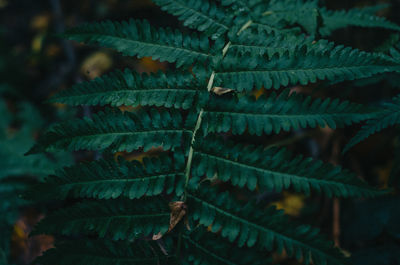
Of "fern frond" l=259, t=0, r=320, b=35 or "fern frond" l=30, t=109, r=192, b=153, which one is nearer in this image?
"fern frond" l=30, t=109, r=192, b=153

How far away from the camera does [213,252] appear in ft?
4.26

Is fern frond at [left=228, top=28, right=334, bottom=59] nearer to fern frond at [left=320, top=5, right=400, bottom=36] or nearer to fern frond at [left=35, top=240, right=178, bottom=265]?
fern frond at [left=320, top=5, right=400, bottom=36]

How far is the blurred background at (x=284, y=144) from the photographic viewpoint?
6.32 feet

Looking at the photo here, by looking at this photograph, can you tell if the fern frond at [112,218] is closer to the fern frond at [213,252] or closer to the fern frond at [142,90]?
the fern frond at [213,252]

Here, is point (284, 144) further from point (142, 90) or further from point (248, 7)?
point (142, 90)

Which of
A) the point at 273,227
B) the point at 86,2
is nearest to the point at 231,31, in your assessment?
the point at 273,227

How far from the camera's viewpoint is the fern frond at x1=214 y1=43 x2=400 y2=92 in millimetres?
1307

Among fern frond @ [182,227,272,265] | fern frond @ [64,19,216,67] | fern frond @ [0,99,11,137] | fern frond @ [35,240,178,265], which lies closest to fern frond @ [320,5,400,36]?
fern frond @ [64,19,216,67]

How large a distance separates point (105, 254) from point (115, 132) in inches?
19.5

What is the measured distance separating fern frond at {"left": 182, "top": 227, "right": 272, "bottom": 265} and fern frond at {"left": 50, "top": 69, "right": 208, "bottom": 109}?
548mm

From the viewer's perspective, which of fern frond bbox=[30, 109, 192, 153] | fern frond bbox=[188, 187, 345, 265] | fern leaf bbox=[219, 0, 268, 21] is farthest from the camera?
fern leaf bbox=[219, 0, 268, 21]

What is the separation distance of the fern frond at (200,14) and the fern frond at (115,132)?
1.55 ft

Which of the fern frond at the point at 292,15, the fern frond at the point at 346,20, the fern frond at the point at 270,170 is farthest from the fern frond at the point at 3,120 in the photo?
the fern frond at the point at 346,20

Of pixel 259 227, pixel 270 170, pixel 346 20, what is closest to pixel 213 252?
pixel 259 227
